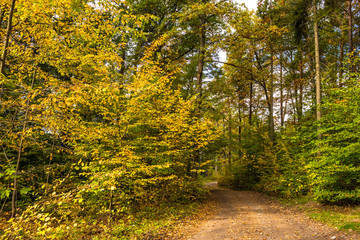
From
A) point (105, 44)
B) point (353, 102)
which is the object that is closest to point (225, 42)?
point (353, 102)

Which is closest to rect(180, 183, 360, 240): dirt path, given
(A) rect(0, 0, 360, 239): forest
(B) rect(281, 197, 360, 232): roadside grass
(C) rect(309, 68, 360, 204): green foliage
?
(B) rect(281, 197, 360, 232): roadside grass

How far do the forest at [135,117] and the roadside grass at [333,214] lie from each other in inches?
16.3

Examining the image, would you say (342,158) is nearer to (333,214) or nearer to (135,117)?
(333,214)

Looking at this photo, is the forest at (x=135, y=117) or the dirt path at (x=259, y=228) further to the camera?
the dirt path at (x=259, y=228)

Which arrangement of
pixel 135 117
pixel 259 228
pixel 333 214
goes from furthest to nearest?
1. pixel 333 214
2. pixel 135 117
3. pixel 259 228

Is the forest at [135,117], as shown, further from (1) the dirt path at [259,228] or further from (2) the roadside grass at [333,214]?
(1) the dirt path at [259,228]

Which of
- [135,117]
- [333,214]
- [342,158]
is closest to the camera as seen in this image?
[135,117]

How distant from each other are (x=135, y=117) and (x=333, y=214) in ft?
24.8

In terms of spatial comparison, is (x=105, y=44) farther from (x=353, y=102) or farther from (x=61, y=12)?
(x=353, y=102)

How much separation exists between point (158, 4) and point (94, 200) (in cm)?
1216

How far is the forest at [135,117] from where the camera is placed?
370 cm

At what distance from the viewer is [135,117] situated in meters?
6.72

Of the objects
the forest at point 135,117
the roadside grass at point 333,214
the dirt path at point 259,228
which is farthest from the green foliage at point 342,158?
the dirt path at point 259,228

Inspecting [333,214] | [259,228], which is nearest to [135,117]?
[259,228]
